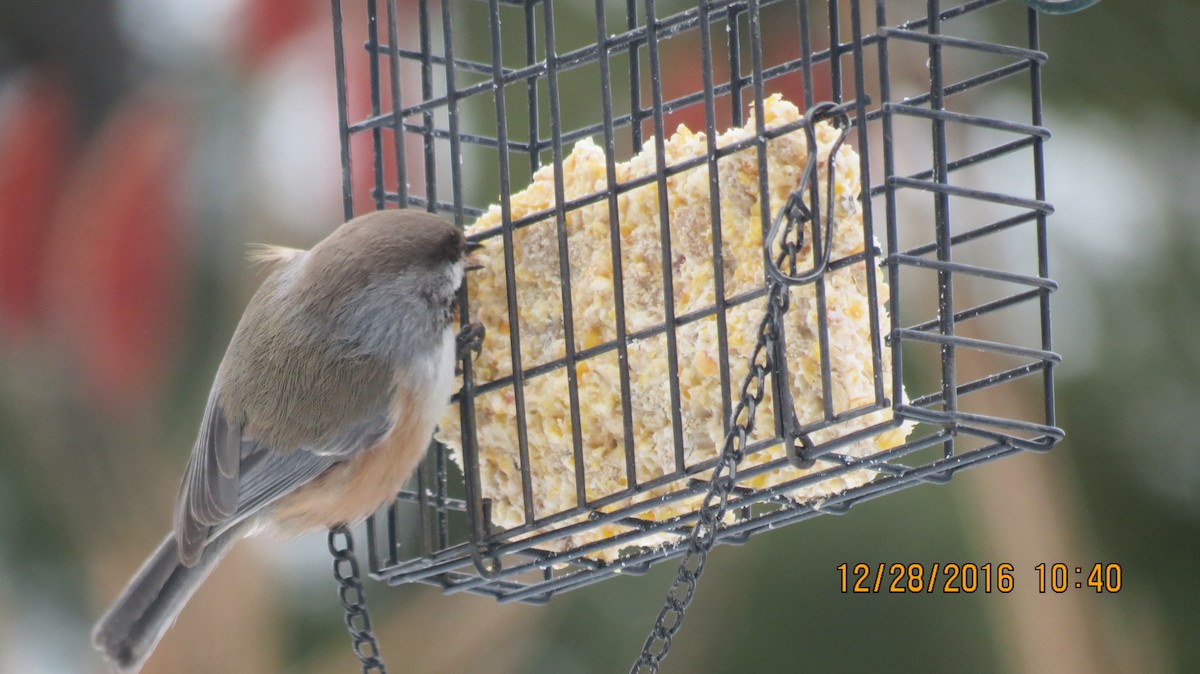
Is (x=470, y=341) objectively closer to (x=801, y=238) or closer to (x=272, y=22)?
(x=801, y=238)

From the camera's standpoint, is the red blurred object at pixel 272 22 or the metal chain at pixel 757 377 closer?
the metal chain at pixel 757 377

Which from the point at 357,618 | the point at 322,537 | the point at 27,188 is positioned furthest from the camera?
the point at 27,188

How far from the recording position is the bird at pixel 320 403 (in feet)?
9.68

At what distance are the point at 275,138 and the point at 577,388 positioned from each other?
7.43 feet

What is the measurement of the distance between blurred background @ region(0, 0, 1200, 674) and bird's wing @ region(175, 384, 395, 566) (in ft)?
3.67

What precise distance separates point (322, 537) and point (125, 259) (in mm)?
995

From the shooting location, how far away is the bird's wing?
3.06 m

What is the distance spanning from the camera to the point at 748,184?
2609mm

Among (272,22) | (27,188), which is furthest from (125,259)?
Answer: (272,22)

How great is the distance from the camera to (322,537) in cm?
467
